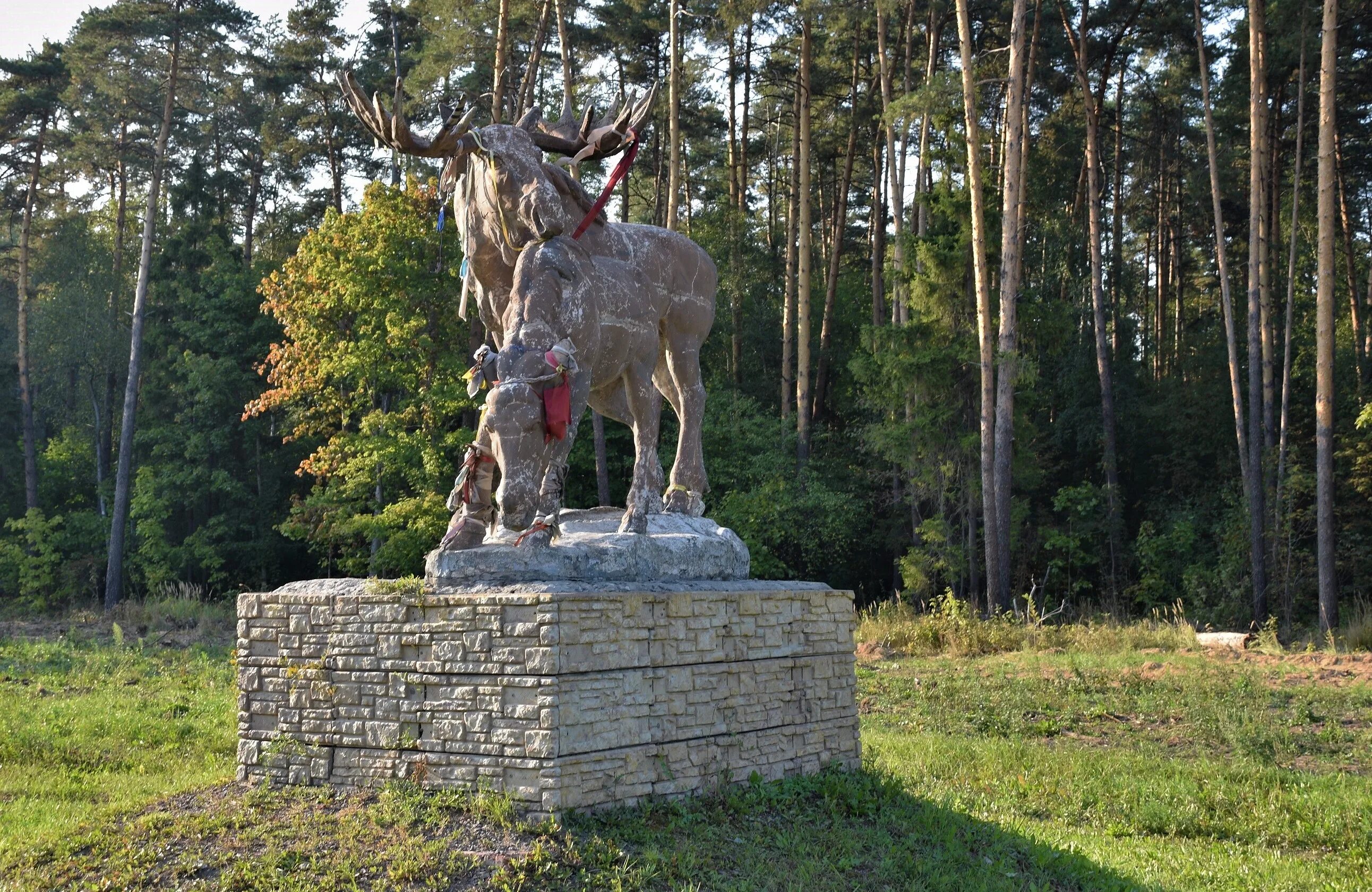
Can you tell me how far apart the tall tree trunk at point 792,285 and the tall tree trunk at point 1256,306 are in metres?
8.39

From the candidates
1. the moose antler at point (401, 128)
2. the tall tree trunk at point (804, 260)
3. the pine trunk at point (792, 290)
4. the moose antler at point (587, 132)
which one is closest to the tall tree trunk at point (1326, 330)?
the tall tree trunk at point (804, 260)

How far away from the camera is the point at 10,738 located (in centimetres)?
1012

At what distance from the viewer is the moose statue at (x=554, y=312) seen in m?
6.95

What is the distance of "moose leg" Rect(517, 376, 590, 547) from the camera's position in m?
6.80

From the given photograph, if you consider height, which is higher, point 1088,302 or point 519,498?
point 1088,302

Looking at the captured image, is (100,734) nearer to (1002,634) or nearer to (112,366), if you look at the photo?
(1002,634)

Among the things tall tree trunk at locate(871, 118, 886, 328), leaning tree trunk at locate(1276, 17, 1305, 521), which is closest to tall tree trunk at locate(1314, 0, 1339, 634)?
leaning tree trunk at locate(1276, 17, 1305, 521)

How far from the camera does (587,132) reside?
26.1 feet

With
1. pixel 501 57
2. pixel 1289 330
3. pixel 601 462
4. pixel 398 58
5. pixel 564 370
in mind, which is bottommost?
pixel 601 462

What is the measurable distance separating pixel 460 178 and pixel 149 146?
80.7 feet

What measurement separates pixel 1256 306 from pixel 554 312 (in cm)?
1831

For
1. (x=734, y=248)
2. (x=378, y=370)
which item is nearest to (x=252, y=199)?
(x=734, y=248)

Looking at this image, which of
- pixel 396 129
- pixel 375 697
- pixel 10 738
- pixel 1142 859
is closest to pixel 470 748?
pixel 375 697

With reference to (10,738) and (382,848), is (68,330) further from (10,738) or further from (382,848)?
(382,848)
